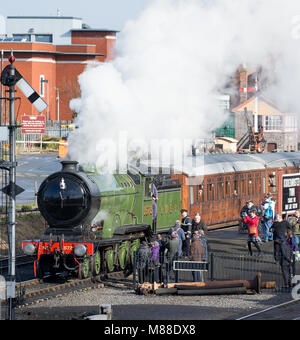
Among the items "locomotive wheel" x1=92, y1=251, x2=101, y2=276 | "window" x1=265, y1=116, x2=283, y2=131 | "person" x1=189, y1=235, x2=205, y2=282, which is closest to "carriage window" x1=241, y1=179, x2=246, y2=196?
"locomotive wheel" x1=92, y1=251, x2=101, y2=276

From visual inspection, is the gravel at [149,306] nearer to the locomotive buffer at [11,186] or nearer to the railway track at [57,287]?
the railway track at [57,287]

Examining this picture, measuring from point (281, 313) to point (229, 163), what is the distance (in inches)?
613

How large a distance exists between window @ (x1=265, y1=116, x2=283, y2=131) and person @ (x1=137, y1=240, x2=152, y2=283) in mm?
57542

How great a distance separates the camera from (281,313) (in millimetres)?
15570

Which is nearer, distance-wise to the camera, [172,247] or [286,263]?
[286,263]

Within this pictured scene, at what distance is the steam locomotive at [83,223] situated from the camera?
732 inches

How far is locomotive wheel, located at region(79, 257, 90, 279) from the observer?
731 inches

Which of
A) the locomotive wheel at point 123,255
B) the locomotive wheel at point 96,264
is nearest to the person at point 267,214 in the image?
the locomotive wheel at point 123,255

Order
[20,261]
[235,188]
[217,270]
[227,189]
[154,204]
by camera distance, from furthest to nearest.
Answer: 1. [235,188]
2. [227,189]
3. [20,261]
4. [154,204]
5. [217,270]

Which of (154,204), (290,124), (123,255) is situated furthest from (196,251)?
(290,124)

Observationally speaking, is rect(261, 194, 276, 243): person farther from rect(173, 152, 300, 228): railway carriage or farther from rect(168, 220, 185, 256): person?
rect(168, 220, 185, 256): person

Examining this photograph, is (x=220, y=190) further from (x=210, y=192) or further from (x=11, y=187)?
(x=11, y=187)

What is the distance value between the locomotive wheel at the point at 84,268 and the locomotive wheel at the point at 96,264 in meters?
0.15

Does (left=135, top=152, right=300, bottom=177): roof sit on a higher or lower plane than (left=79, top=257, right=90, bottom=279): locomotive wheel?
higher
